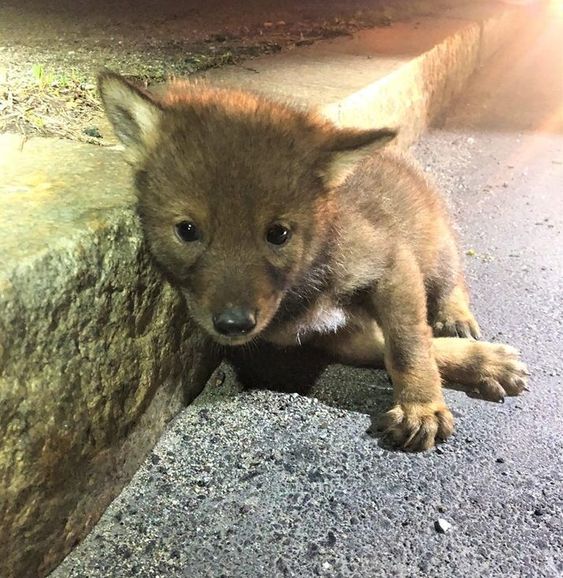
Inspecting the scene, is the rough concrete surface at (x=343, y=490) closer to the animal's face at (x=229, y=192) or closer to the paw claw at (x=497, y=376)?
the paw claw at (x=497, y=376)

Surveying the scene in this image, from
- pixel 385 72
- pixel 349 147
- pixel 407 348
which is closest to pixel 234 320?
pixel 349 147

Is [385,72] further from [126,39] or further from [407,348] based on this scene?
[407,348]

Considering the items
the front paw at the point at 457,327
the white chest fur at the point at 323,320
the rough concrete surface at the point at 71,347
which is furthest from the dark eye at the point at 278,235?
the front paw at the point at 457,327

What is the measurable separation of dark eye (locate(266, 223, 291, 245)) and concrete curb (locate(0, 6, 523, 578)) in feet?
1.27

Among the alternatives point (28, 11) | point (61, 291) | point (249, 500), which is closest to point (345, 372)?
point (249, 500)

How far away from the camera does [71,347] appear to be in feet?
6.16

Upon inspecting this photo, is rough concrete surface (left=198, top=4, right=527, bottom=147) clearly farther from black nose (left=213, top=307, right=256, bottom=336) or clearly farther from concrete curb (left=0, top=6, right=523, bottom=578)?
black nose (left=213, top=307, right=256, bottom=336)

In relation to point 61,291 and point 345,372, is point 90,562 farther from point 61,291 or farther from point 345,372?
point 345,372

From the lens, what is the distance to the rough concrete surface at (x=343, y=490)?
1978 millimetres

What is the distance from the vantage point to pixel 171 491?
2.20 m

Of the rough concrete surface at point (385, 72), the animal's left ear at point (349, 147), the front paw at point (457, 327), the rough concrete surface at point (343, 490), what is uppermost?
the animal's left ear at point (349, 147)

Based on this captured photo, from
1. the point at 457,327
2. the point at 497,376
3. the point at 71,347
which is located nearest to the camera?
the point at 71,347

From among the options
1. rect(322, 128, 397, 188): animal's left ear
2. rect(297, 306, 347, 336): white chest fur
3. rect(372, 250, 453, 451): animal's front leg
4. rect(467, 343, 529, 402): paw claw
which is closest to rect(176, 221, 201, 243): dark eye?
rect(322, 128, 397, 188): animal's left ear

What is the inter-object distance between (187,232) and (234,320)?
313 mm
